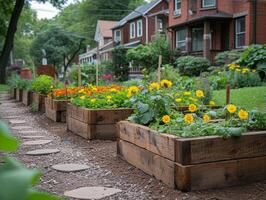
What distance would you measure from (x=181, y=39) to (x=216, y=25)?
435cm

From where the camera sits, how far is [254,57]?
14086 millimetres

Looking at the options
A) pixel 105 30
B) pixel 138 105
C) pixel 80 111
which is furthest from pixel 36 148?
pixel 105 30

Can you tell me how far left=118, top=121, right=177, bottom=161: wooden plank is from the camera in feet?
12.0

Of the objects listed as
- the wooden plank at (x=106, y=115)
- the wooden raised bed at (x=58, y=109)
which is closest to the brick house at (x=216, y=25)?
the wooden raised bed at (x=58, y=109)

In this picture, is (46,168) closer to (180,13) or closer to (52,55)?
(180,13)

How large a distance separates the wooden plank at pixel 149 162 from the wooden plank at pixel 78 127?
1532mm

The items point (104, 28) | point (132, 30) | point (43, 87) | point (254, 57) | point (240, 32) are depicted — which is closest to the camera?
point (43, 87)

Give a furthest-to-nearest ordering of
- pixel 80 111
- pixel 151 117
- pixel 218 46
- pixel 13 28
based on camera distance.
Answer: pixel 13 28 < pixel 218 46 < pixel 80 111 < pixel 151 117

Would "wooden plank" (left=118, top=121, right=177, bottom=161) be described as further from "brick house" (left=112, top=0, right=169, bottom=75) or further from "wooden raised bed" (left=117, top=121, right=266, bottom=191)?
"brick house" (left=112, top=0, right=169, bottom=75)

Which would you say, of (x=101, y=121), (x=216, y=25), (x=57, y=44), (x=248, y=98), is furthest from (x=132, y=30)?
(x=101, y=121)

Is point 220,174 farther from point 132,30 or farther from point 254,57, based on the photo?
point 132,30

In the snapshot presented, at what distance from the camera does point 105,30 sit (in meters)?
57.3

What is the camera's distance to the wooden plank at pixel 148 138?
12.0ft

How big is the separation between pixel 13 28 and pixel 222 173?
26.3 meters
